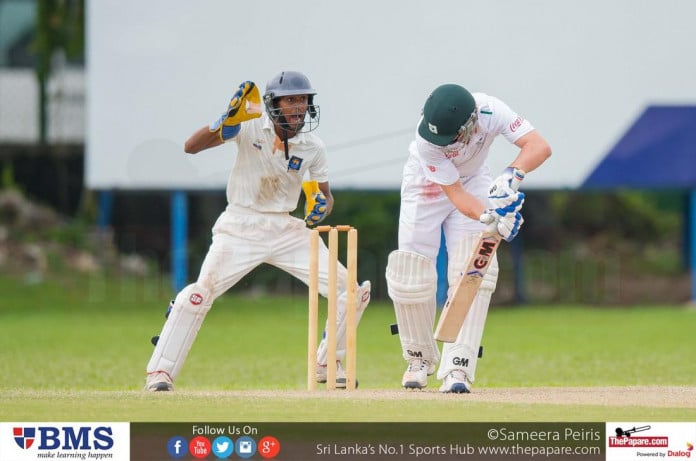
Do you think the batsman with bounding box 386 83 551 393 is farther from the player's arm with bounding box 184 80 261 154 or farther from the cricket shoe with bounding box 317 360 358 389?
the player's arm with bounding box 184 80 261 154

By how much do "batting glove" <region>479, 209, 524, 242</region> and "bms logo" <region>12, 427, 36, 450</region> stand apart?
2.49 m

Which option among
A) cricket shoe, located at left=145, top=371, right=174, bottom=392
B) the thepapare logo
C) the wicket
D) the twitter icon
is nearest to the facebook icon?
the twitter icon

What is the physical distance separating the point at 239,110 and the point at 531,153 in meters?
1.56

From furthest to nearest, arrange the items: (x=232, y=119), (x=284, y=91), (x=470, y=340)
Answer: (x=284, y=91)
(x=232, y=119)
(x=470, y=340)

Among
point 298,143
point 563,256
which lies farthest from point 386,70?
point 298,143

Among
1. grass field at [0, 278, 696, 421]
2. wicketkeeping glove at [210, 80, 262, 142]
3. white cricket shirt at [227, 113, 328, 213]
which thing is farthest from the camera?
white cricket shirt at [227, 113, 328, 213]

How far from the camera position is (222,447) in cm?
579

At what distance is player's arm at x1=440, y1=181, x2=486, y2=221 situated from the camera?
7273 millimetres

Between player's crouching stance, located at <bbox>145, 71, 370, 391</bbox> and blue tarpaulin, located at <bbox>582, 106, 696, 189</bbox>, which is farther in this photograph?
blue tarpaulin, located at <bbox>582, 106, 696, 189</bbox>

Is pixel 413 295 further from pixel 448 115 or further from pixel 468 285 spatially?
pixel 448 115

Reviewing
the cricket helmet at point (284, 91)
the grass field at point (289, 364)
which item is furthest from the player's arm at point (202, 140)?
the grass field at point (289, 364)

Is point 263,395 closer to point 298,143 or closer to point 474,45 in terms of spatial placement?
point 298,143

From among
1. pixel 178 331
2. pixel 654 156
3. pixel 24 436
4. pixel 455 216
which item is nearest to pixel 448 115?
pixel 455 216

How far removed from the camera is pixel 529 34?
17781 millimetres
